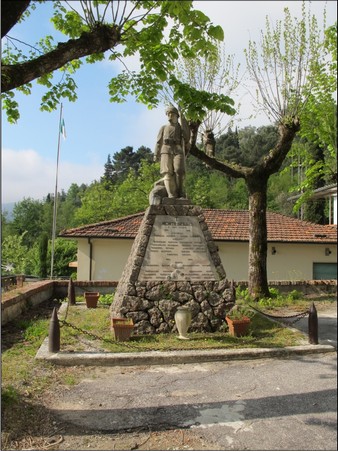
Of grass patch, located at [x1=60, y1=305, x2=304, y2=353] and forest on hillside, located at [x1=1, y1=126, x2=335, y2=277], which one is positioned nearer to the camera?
grass patch, located at [x1=60, y1=305, x2=304, y2=353]

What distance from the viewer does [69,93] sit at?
6.71m

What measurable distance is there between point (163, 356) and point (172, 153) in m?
4.43

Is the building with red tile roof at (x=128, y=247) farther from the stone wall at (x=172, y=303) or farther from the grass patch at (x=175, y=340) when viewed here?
the stone wall at (x=172, y=303)

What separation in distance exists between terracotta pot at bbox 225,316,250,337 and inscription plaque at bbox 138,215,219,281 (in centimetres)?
98

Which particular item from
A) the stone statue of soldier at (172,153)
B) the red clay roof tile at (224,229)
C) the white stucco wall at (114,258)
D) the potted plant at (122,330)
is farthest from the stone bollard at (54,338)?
the white stucco wall at (114,258)

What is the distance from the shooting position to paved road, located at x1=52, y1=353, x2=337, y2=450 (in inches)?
132

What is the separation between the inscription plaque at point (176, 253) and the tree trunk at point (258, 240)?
4593mm

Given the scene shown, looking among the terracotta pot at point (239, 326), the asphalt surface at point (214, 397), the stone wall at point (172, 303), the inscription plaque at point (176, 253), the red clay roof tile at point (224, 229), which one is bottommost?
the asphalt surface at point (214, 397)

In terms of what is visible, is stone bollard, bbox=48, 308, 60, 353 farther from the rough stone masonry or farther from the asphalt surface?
the rough stone masonry

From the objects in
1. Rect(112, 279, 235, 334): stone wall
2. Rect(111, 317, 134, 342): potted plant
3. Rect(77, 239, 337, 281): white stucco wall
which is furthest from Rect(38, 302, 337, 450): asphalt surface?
Rect(77, 239, 337, 281): white stucco wall

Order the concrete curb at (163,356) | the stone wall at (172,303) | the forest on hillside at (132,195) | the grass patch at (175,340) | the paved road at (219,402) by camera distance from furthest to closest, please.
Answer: the forest on hillside at (132,195)
the stone wall at (172,303)
the grass patch at (175,340)
the concrete curb at (163,356)
the paved road at (219,402)

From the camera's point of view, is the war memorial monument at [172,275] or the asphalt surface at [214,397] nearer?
the asphalt surface at [214,397]

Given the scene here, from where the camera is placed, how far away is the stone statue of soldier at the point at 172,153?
8227 millimetres

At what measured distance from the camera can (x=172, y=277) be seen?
24.4 ft
